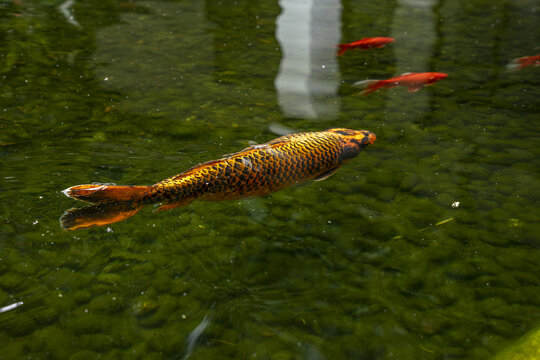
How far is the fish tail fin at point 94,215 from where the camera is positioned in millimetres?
2439

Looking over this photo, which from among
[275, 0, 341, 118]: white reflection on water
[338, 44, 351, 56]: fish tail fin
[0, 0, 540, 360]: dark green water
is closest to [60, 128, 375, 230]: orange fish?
[0, 0, 540, 360]: dark green water

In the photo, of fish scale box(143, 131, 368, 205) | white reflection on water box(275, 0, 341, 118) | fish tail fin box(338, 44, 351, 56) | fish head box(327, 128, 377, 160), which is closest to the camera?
fish scale box(143, 131, 368, 205)

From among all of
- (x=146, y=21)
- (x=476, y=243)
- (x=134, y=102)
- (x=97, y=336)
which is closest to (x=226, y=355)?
(x=97, y=336)

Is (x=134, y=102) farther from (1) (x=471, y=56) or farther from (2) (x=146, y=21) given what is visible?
(1) (x=471, y=56)

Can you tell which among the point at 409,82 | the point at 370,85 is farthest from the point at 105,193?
the point at 409,82

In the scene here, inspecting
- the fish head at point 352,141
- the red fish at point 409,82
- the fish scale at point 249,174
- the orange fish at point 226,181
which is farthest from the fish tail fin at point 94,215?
the red fish at point 409,82

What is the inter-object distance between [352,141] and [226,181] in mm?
1091

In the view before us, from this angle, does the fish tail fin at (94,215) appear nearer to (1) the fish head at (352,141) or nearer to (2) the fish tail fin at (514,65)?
(1) the fish head at (352,141)

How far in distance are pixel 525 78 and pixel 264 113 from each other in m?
2.88

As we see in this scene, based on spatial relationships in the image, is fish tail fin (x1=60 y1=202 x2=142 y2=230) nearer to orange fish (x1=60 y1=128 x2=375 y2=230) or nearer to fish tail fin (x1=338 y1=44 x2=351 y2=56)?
orange fish (x1=60 y1=128 x2=375 y2=230)

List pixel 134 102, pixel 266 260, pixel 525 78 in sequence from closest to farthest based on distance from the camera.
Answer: pixel 266 260, pixel 134 102, pixel 525 78

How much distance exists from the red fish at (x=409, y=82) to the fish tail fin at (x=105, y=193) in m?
2.91

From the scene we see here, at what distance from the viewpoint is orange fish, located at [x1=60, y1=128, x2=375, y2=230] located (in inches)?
97.1

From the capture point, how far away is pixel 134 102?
452 centimetres
